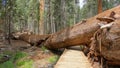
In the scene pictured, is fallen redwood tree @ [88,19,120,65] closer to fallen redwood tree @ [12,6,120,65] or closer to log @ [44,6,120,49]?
fallen redwood tree @ [12,6,120,65]

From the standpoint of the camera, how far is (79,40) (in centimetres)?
1059

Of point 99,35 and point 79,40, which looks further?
point 79,40

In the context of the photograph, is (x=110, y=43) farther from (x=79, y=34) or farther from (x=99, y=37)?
(x=79, y=34)

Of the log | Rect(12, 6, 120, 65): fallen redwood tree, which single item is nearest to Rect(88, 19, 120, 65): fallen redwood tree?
Rect(12, 6, 120, 65): fallen redwood tree

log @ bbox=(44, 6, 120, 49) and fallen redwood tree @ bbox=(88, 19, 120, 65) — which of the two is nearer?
fallen redwood tree @ bbox=(88, 19, 120, 65)

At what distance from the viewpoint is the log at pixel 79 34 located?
9484 millimetres

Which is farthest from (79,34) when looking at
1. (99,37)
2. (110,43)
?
(110,43)

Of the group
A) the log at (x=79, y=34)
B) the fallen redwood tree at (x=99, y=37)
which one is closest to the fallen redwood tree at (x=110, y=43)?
the fallen redwood tree at (x=99, y=37)

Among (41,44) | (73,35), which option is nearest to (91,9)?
(41,44)

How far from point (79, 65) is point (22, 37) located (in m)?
14.4

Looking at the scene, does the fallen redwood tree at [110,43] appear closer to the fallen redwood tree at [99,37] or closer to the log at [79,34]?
the fallen redwood tree at [99,37]

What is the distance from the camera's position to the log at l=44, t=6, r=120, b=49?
9.48 m

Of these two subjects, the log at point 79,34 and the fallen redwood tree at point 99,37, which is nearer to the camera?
the fallen redwood tree at point 99,37

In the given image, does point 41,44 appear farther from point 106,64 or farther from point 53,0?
point 53,0
